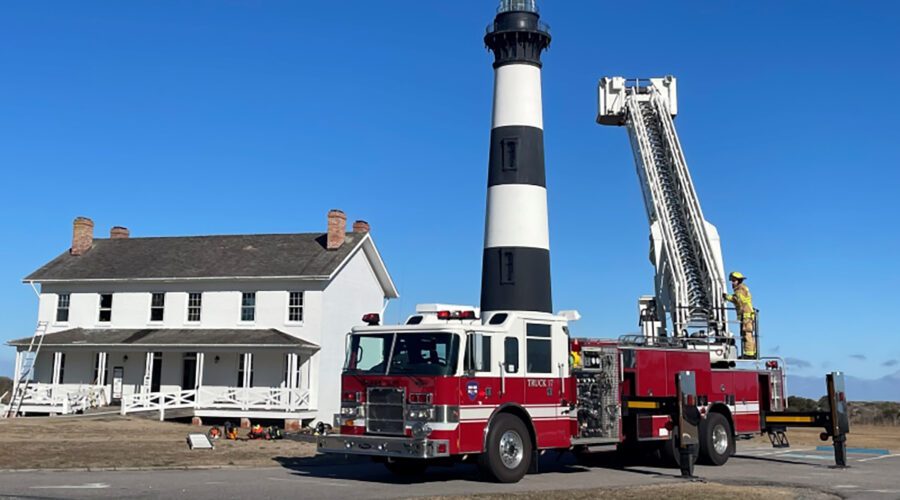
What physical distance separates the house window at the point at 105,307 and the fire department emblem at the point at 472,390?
28470mm

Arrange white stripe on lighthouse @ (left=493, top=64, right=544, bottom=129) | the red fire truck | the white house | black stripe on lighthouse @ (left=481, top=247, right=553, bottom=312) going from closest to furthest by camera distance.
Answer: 1. the red fire truck
2. black stripe on lighthouse @ (left=481, top=247, right=553, bottom=312)
3. white stripe on lighthouse @ (left=493, top=64, right=544, bottom=129)
4. the white house

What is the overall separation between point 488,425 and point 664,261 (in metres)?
8.48

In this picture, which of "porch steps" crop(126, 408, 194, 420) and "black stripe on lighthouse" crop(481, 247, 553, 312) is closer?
"black stripe on lighthouse" crop(481, 247, 553, 312)

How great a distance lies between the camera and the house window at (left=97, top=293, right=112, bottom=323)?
39250 millimetres

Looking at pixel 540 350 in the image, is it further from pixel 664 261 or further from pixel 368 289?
pixel 368 289

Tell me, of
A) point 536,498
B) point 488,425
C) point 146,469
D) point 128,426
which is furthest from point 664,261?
point 128,426

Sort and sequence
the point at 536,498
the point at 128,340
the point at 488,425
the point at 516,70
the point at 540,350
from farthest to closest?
the point at 128,340 → the point at 516,70 → the point at 540,350 → the point at 488,425 → the point at 536,498

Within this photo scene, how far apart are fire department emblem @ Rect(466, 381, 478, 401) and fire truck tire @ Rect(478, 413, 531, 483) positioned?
621 mm

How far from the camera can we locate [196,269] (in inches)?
1515

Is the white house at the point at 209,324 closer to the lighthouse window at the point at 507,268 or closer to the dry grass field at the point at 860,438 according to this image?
the lighthouse window at the point at 507,268

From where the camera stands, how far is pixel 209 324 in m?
37.7

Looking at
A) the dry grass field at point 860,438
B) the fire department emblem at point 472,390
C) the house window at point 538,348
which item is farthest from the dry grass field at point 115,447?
the dry grass field at point 860,438

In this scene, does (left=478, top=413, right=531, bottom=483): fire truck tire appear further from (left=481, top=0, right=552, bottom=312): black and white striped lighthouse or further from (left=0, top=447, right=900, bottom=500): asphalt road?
(left=481, top=0, right=552, bottom=312): black and white striped lighthouse

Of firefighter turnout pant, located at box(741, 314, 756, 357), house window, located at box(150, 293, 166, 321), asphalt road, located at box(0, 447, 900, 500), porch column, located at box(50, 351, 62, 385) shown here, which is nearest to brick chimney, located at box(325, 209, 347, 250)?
house window, located at box(150, 293, 166, 321)
